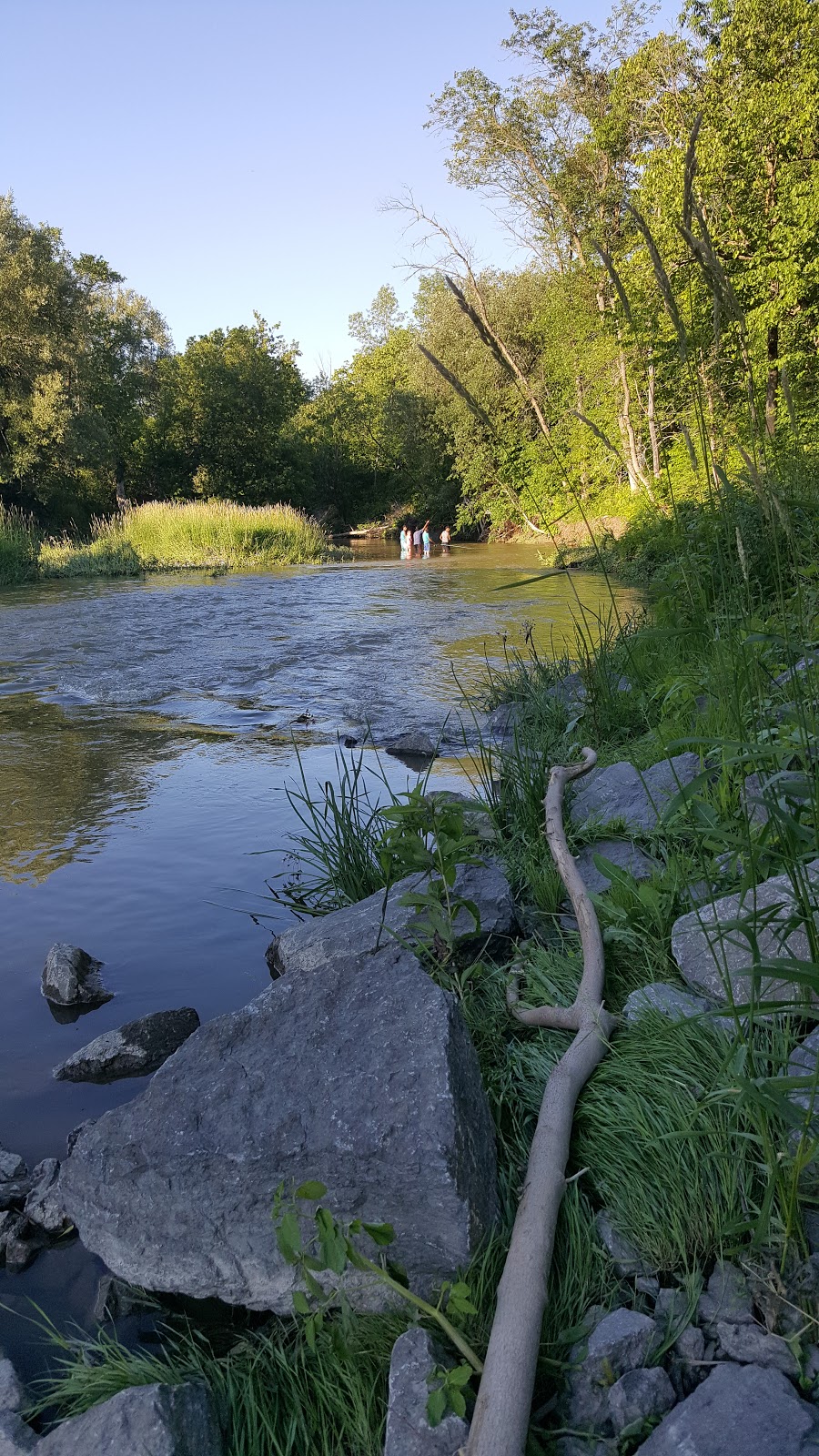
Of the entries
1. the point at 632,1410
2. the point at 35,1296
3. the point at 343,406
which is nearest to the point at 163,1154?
the point at 35,1296

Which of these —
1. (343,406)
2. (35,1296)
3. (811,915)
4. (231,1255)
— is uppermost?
(343,406)

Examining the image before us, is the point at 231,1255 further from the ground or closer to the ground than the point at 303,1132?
closer to the ground

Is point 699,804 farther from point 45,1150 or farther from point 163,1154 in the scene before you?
point 45,1150

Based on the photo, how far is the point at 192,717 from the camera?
25.0 feet

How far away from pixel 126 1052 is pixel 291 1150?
113 cm

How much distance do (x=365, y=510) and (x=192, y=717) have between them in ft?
167

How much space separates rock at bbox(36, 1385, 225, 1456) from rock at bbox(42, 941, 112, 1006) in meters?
1.65

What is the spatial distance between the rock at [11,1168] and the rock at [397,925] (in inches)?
32.6

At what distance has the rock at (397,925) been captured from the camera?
8.67ft

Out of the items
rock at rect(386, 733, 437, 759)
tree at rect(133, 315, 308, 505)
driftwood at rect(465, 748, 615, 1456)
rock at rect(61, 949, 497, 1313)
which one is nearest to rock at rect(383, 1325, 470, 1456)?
driftwood at rect(465, 748, 615, 1456)

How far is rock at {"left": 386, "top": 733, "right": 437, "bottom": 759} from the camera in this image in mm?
6051

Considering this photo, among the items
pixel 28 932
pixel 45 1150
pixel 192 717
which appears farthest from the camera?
pixel 192 717

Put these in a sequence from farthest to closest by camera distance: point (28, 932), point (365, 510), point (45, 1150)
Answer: point (365, 510) → point (28, 932) → point (45, 1150)

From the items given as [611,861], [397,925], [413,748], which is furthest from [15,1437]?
[413,748]
